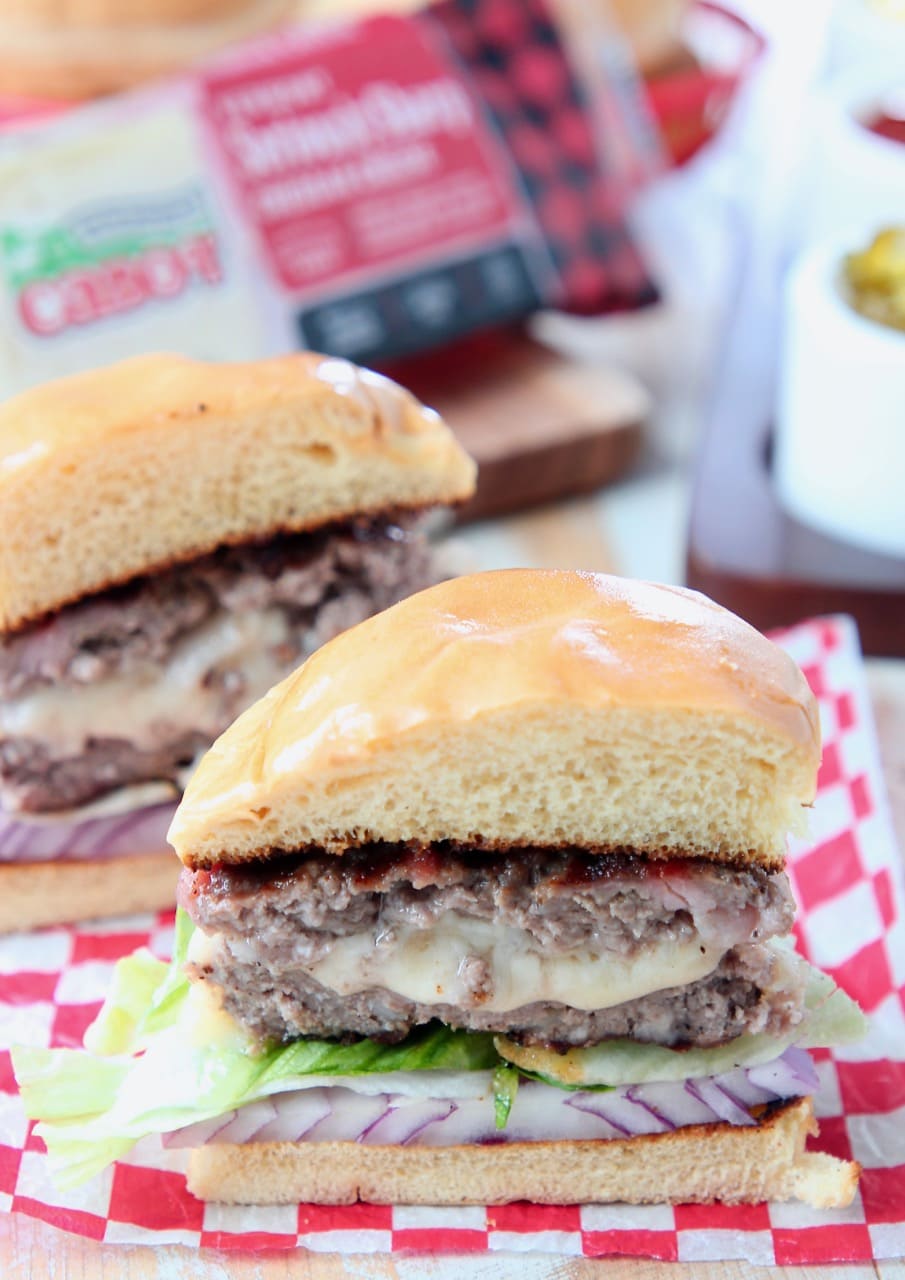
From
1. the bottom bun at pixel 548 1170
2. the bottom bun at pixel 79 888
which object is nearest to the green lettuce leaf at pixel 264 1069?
the bottom bun at pixel 548 1170

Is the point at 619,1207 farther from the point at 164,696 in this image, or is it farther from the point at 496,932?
the point at 164,696

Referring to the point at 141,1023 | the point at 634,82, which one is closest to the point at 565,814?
the point at 141,1023

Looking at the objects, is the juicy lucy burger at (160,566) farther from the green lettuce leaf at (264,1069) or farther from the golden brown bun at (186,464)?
the green lettuce leaf at (264,1069)

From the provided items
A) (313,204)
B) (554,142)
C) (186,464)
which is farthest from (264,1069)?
(554,142)

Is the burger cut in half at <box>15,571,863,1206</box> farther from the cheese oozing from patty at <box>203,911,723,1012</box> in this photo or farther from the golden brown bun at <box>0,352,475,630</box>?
the golden brown bun at <box>0,352,475,630</box>

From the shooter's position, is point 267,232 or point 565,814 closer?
point 565,814

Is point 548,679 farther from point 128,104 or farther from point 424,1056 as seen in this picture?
point 128,104

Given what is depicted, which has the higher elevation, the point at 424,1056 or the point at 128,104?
the point at 128,104
